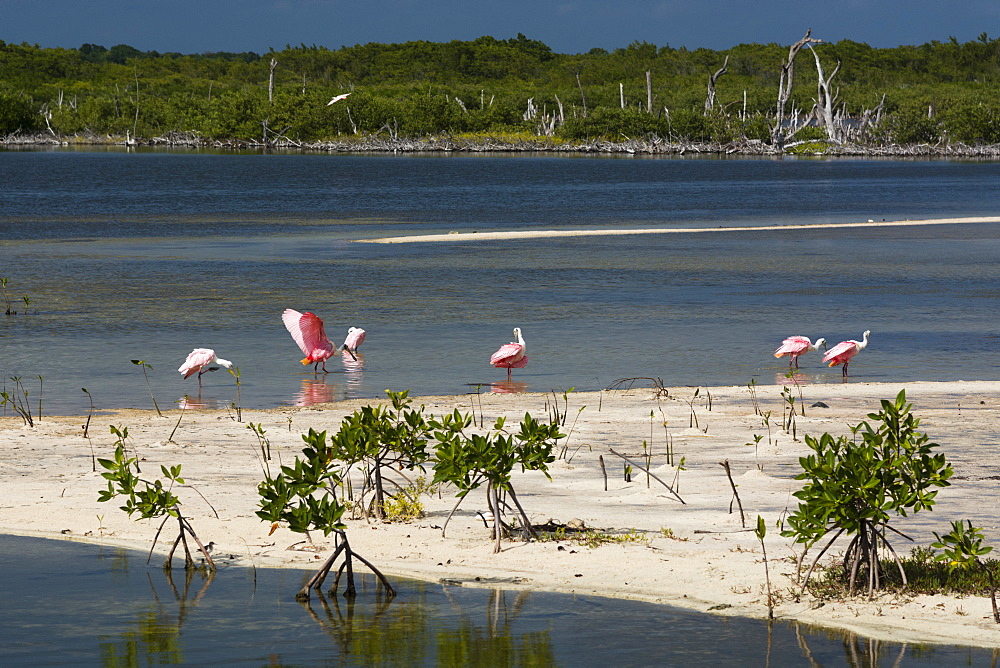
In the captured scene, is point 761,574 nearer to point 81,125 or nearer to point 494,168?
point 494,168

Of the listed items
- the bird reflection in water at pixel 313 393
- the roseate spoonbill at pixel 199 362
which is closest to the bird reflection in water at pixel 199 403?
the roseate spoonbill at pixel 199 362

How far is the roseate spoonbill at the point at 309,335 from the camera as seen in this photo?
16.9 m

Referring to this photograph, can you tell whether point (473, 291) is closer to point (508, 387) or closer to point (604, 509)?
point (508, 387)

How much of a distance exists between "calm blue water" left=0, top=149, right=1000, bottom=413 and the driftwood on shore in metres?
68.8

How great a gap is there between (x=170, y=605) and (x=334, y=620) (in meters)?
0.97

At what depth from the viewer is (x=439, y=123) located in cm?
15362

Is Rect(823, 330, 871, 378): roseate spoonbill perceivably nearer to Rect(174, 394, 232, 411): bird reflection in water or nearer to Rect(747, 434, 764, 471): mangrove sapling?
Rect(747, 434, 764, 471): mangrove sapling

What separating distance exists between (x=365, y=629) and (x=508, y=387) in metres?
9.15

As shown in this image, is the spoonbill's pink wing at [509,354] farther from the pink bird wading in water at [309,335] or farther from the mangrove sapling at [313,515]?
the mangrove sapling at [313,515]

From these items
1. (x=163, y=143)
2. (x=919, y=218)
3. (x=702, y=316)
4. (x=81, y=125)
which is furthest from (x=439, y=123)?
(x=702, y=316)

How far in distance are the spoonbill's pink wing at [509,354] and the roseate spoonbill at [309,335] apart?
215 centimetres

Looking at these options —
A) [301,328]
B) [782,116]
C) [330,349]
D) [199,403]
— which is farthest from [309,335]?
[782,116]

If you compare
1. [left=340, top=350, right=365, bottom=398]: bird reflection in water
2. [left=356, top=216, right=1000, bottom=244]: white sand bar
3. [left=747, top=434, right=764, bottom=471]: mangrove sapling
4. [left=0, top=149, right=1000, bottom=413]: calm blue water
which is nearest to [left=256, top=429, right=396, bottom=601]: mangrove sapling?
[left=747, top=434, right=764, bottom=471]: mangrove sapling

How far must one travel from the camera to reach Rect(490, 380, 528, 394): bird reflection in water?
1591 cm
